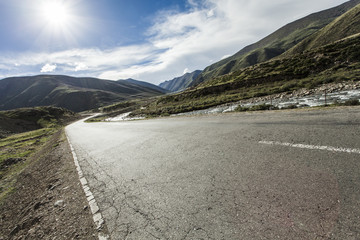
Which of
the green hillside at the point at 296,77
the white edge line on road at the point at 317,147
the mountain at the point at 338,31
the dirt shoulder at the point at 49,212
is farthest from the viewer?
the mountain at the point at 338,31

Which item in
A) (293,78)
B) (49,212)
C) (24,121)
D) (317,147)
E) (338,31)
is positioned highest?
(338,31)

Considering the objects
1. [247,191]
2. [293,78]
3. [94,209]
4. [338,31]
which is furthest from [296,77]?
[338,31]

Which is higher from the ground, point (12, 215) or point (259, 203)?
point (259, 203)

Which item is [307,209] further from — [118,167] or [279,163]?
[118,167]

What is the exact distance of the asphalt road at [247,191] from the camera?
2.45m

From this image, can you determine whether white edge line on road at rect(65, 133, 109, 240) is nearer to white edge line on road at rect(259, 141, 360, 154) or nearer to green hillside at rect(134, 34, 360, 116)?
white edge line on road at rect(259, 141, 360, 154)

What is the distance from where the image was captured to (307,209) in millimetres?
2578

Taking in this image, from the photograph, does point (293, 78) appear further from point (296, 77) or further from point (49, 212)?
point (49, 212)

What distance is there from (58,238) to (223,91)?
4839cm

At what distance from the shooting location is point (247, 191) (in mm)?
3342

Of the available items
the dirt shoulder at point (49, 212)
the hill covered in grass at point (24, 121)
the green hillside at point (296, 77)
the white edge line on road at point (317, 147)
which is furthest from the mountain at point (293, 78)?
the hill covered in grass at point (24, 121)

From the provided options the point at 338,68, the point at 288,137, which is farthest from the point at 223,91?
the point at 288,137

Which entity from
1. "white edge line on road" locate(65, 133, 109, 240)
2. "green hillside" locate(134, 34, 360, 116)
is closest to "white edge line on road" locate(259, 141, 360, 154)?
"white edge line on road" locate(65, 133, 109, 240)

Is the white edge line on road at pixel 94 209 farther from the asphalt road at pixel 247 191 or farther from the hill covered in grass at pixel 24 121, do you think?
the hill covered in grass at pixel 24 121
